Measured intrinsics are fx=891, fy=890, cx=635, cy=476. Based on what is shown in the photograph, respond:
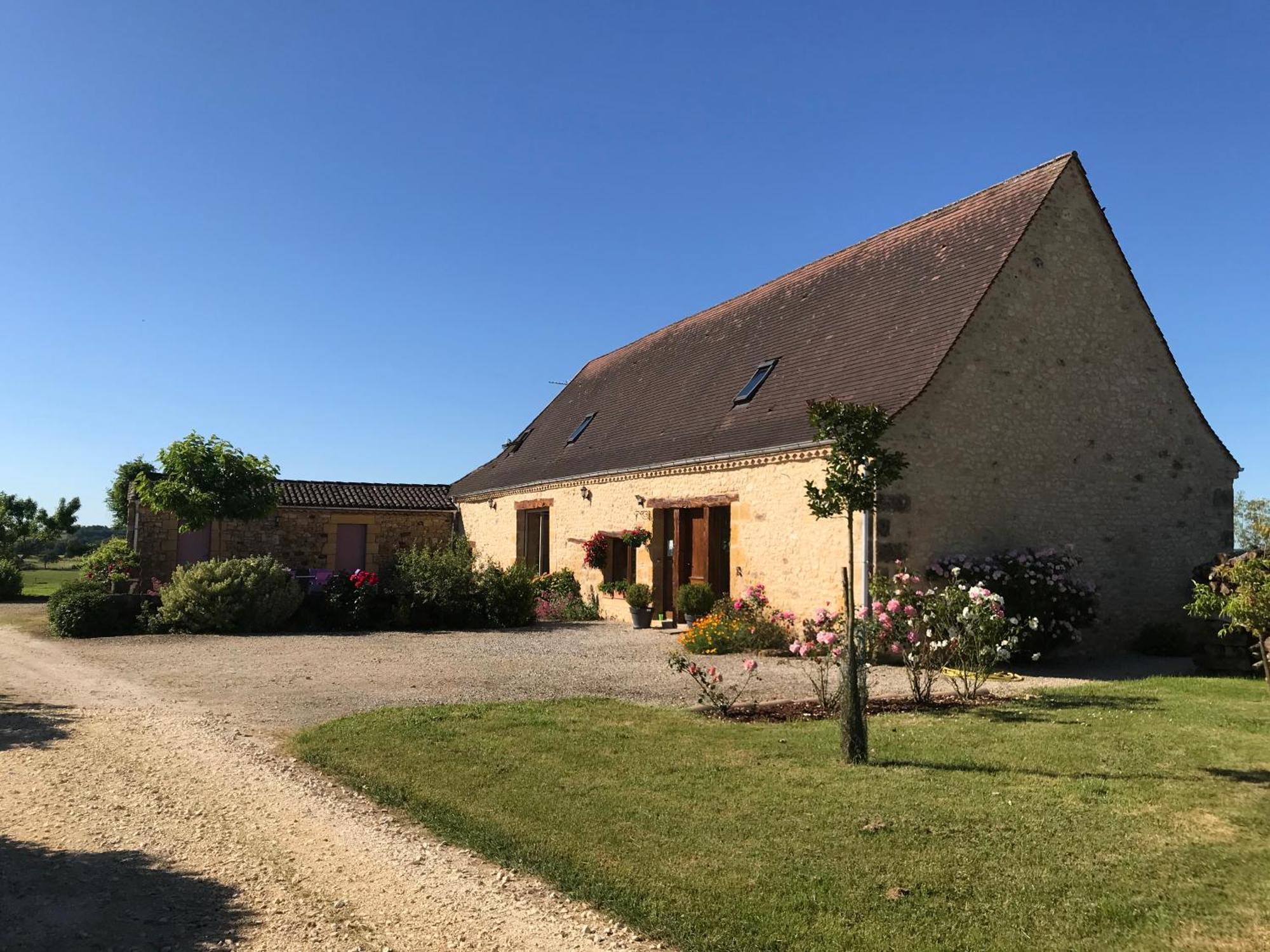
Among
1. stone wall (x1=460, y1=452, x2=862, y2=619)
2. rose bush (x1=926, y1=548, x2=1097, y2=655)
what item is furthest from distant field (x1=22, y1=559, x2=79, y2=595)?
rose bush (x1=926, y1=548, x2=1097, y2=655)

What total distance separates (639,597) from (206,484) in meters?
9.59

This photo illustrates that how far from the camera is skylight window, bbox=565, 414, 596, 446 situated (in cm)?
2047

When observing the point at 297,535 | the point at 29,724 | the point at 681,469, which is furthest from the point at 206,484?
the point at 29,724

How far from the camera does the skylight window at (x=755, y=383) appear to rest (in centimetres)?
1463

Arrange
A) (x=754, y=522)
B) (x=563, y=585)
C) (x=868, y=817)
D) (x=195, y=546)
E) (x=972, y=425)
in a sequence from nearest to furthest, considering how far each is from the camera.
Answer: (x=868, y=817), (x=972, y=425), (x=754, y=522), (x=563, y=585), (x=195, y=546)

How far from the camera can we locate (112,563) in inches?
825

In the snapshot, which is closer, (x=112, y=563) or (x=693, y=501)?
(x=693, y=501)

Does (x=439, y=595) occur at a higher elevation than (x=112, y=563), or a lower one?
lower

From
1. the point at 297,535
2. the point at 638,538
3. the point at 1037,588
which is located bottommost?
the point at 1037,588

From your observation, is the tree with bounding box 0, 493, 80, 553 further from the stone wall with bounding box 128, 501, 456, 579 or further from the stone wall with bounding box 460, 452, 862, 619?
the stone wall with bounding box 460, 452, 862, 619

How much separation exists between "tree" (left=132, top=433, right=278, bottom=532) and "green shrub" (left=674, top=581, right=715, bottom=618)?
10.1 metres

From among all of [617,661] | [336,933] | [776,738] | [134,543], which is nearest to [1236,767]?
[776,738]

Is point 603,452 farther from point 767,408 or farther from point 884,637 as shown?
point 884,637

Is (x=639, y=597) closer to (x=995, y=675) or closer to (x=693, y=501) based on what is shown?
(x=693, y=501)
